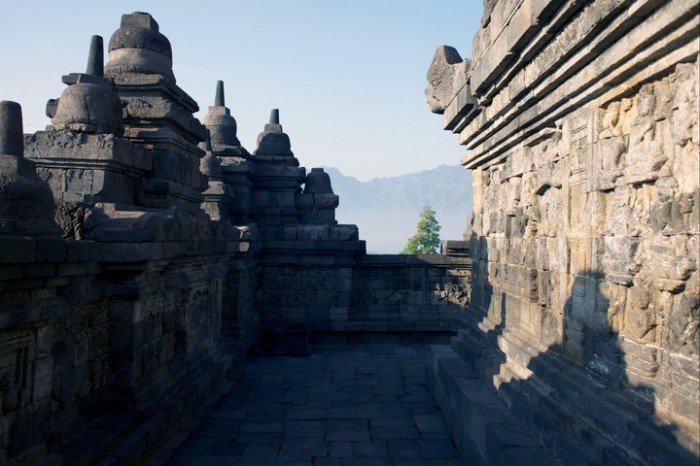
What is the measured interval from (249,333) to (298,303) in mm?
1424

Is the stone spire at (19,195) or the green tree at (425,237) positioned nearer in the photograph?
the stone spire at (19,195)

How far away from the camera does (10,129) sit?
11.9ft

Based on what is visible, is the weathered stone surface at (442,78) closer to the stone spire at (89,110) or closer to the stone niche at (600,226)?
the stone niche at (600,226)

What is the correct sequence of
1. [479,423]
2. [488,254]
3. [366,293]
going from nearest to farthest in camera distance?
[479,423] → [488,254] → [366,293]

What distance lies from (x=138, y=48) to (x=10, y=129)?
11.6ft

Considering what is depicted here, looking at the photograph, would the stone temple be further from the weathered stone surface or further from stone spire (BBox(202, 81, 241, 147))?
stone spire (BBox(202, 81, 241, 147))

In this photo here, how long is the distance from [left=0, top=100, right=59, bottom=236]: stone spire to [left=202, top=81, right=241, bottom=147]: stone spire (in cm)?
782

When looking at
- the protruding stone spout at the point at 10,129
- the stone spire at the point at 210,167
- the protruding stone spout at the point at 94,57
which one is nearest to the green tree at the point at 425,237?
the stone spire at the point at 210,167

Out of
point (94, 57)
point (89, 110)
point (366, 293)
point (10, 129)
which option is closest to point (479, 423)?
point (10, 129)

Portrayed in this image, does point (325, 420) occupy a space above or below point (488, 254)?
below

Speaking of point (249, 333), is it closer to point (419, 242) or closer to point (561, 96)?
point (561, 96)

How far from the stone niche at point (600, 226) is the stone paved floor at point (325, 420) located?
3.45 ft

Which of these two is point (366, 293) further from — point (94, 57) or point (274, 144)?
point (94, 57)

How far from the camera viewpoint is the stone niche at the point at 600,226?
265cm
